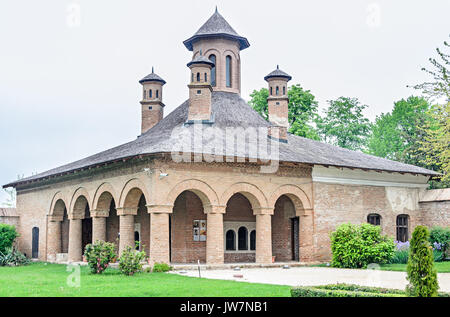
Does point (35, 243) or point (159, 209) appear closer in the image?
point (159, 209)

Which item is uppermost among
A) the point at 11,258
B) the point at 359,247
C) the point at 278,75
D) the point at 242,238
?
the point at 278,75

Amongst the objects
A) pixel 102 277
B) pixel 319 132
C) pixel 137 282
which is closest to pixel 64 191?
pixel 102 277

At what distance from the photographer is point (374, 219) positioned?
92.4 feet

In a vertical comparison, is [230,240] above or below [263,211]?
below

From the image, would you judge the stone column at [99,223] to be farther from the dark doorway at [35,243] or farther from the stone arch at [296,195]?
the stone arch at [296,195]

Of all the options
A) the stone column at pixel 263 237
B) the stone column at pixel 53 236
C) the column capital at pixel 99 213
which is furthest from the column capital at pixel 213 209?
the stone column at pixel 53 236

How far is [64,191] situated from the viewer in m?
29.2

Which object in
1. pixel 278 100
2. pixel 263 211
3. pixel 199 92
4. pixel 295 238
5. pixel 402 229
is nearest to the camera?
pixel 263 211

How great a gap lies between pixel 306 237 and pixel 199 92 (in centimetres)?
819

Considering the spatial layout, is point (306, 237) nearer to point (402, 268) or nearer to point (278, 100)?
point (402, 268)

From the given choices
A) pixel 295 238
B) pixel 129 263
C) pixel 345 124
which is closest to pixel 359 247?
pixel 295 238

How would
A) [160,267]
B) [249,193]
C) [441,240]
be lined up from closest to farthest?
[160,267] → [249,193] → [441,240]
